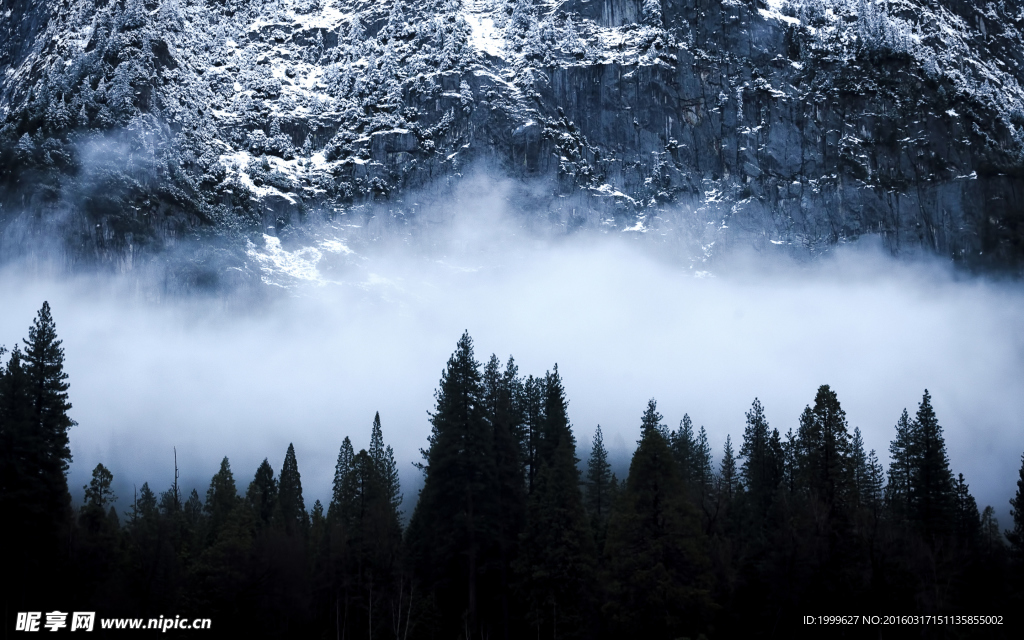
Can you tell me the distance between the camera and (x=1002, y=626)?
156 ft

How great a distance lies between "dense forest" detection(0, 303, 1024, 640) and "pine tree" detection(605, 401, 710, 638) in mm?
81

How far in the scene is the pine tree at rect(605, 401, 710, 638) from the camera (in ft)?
135

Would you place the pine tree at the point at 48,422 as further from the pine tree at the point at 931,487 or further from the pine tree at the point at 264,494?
the pine tree at the point at 931,487

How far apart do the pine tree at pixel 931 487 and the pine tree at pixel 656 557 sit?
24.6 m

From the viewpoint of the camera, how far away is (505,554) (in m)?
50.2

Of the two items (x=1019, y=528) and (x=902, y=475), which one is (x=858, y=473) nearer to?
(x=902, y=475)

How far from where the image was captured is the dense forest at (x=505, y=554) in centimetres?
4350

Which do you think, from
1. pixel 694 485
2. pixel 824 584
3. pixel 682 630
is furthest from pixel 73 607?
pixel 694 485

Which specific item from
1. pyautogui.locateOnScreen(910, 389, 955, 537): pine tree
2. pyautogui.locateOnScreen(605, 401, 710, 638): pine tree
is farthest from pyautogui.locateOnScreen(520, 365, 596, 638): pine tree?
pyautogui.locateOnScreen(910, 389, 955, 537): pine tree

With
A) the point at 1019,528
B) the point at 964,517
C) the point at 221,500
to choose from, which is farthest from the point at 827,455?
the point at 221,500

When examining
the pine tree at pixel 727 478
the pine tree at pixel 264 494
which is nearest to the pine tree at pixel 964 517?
the pine tree at pixel 727 478

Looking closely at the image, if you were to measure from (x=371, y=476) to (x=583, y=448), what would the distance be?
367ft

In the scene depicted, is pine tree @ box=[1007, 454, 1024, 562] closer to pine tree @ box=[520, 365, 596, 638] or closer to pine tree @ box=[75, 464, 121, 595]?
pine tree @ box=[520, 365, 596, 638]

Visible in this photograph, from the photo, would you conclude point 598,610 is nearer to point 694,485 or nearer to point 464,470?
point 464,470
